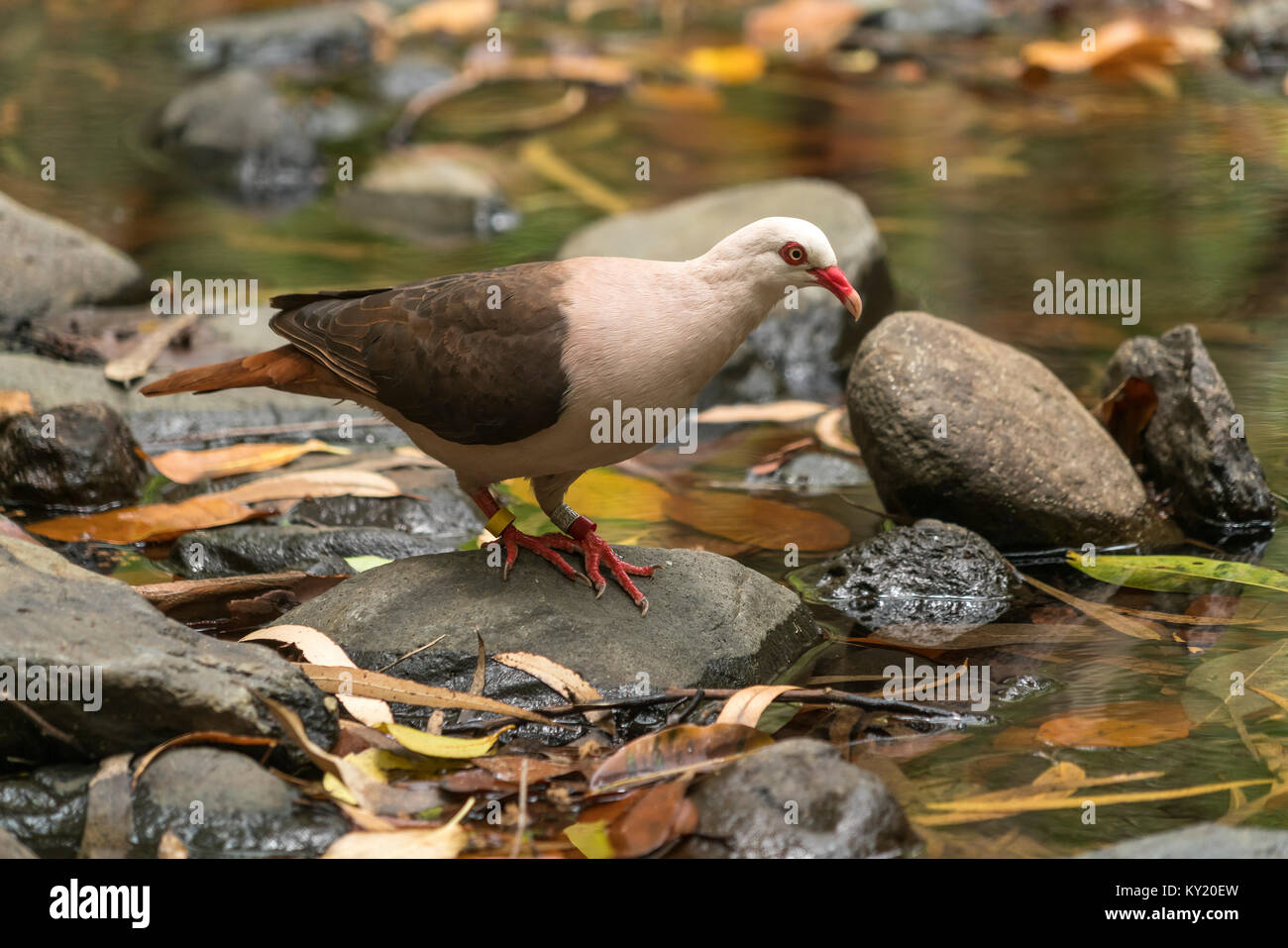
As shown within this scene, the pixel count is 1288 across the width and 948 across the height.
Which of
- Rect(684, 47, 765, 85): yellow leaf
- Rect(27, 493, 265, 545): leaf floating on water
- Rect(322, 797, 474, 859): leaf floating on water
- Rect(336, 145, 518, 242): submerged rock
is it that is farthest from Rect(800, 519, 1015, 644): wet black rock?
Rect(684, 47, 765, 85): yellow leaf

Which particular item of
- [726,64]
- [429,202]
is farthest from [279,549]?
[726,64]

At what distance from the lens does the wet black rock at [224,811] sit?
3.55m

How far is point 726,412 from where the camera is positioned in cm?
692

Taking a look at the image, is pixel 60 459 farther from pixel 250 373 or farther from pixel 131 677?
pixel 131 677

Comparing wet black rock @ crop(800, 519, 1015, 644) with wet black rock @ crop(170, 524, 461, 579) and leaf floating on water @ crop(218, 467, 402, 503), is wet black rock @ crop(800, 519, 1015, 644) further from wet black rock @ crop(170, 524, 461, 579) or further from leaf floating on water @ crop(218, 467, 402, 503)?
leaf floating on water @ crop(218, 467, 402, 503)

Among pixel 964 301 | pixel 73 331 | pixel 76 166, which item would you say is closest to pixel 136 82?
pixel 76 166

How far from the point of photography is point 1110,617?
486 centimetres

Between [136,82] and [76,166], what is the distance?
2.92 meters

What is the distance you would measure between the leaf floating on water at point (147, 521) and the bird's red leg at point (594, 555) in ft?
5.28

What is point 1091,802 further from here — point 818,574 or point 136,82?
point 136,82

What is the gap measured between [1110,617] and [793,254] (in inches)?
68.5

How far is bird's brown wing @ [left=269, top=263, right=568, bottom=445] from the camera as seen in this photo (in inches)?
166

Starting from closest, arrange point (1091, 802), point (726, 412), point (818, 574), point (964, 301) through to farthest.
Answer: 1. point (1091, 802)
2. point (818, 574)
3. point (726, 412)
4. point (964, 301)
